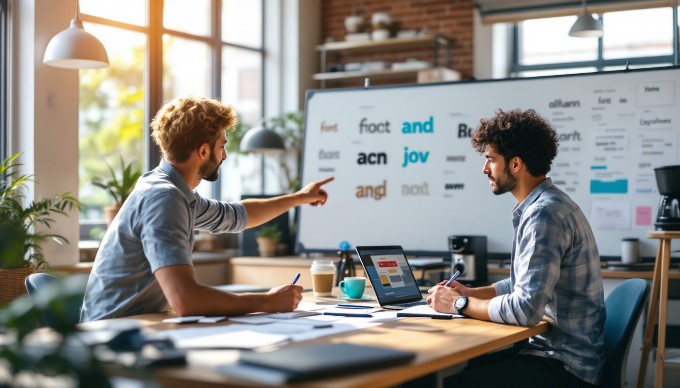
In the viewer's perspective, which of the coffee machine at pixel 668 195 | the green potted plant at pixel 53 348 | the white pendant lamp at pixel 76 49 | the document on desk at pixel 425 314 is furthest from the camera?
the white pendant lamp at pixel 76 49

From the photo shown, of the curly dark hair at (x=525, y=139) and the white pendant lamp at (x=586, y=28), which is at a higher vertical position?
the white pendant lamp at (x=586, y=28)

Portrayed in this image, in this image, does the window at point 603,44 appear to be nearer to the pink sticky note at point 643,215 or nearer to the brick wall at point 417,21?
the brick wall at point 417,21

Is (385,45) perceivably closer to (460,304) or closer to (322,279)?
(322,279)

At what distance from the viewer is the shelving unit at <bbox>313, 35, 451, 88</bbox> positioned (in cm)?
680

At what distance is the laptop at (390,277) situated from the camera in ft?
9.19

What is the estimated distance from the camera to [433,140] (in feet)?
16.0

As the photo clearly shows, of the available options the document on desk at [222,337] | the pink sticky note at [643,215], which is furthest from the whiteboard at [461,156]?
the document on desk at [222,337]

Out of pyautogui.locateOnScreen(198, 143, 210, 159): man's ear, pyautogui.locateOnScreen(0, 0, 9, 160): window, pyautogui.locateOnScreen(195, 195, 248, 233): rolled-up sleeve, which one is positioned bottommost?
pyautogui.locateOnScreen(195, 195, 248, 233): rolled-up sleeve

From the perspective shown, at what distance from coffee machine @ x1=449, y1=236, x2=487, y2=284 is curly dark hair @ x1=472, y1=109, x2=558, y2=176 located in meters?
1.71

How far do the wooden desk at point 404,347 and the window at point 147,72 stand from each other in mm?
3484

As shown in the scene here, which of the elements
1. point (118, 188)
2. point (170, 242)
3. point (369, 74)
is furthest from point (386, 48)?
point (170, 242)

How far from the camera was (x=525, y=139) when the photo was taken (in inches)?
107

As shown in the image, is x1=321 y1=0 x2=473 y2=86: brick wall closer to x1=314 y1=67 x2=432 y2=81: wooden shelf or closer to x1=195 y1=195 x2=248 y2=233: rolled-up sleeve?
x1=314 y1=67 x2=432 y2=81: wooden shelf

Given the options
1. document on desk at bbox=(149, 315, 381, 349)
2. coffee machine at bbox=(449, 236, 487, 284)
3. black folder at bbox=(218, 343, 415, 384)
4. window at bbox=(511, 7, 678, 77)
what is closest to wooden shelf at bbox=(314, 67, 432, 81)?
window at bbox=(511, 7, 678, 77)
